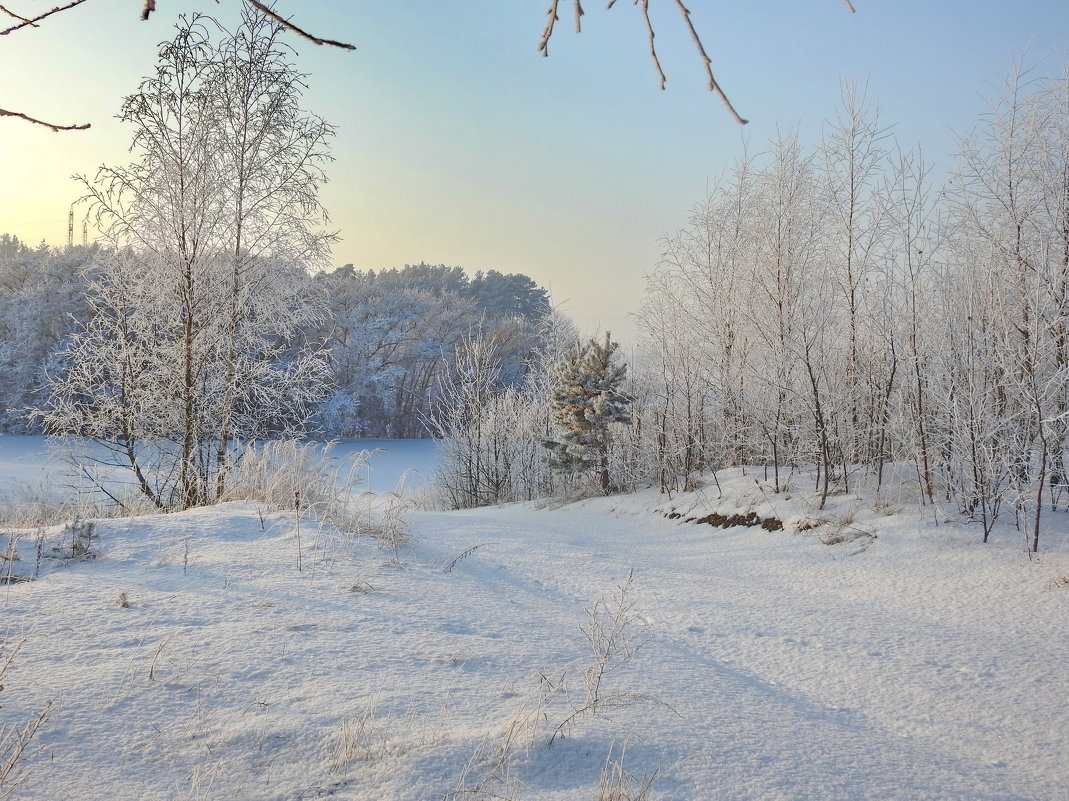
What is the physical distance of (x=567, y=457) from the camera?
1241cm

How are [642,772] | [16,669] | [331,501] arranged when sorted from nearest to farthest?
1. [642,772]
2. [16,669]
3. [331,501]

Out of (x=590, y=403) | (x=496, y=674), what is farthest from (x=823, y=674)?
(x=590, y=403)

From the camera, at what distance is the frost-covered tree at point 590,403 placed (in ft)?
38.5

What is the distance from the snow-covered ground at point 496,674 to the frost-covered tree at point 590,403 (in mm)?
6746

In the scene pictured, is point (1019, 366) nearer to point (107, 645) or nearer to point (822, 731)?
point (822, 731)

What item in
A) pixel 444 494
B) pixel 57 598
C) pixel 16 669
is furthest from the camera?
pixel 444 494

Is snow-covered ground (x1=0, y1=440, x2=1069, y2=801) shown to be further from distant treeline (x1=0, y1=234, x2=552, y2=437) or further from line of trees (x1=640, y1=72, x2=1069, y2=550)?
distant treeline (x1=0, y1=234, x2=552, y2=437)

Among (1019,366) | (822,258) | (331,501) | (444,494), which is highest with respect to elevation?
(822,258)

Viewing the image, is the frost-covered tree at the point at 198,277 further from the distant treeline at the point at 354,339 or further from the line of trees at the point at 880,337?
the distant treeline at the point at 354,339

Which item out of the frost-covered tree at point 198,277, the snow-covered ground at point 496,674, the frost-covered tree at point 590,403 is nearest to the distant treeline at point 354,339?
the frost-covered tree at point 590,403

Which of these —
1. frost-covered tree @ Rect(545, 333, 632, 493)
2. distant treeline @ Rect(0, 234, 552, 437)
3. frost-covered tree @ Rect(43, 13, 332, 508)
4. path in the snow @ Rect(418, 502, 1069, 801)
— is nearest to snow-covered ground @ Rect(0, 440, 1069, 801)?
path in the snow @ Rect(418, 502, 1069, 801)

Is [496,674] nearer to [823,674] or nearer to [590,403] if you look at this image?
[823,674]

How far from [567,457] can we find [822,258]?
5.80 metres

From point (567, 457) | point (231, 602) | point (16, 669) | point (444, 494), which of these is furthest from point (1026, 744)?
point (444, 494)
